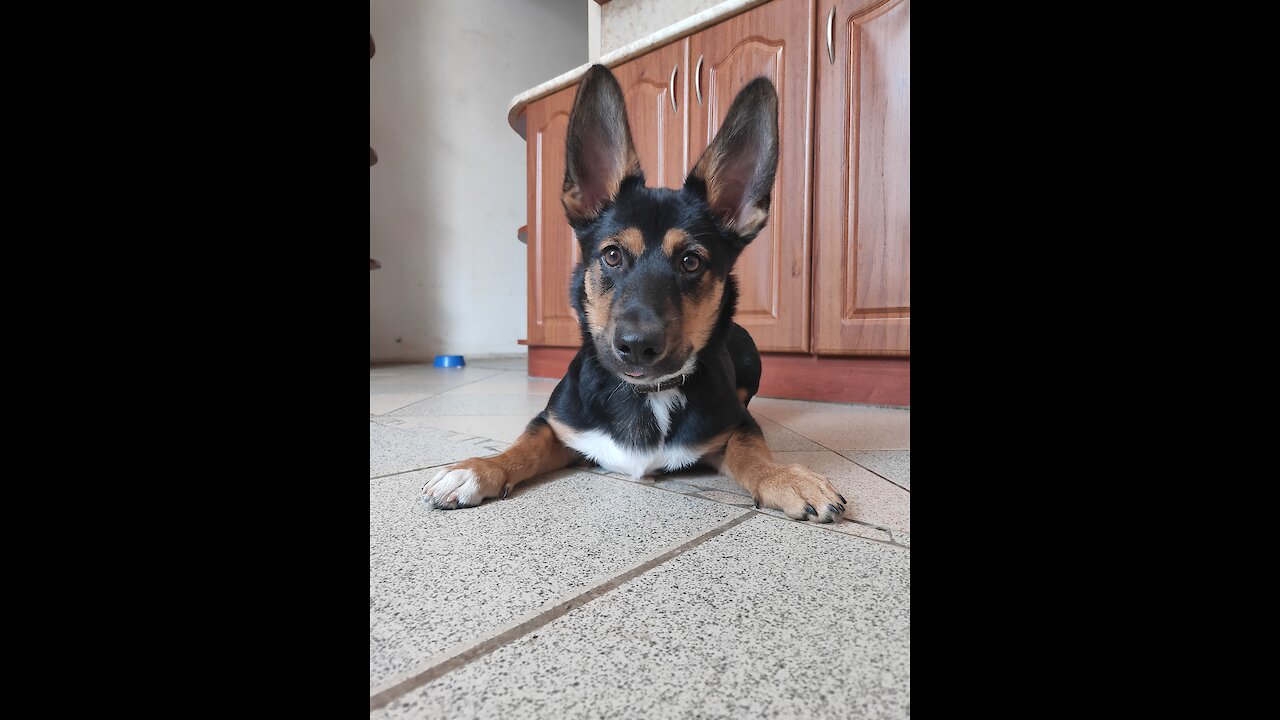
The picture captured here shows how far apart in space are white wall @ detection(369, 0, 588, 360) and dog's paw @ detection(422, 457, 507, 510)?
5.17 feet

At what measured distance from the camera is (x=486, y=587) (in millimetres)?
648

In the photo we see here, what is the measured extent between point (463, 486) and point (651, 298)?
1.73 ft

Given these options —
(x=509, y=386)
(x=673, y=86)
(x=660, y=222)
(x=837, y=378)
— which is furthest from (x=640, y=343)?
(x=509, y=386)

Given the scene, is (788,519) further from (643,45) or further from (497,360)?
(497,360)

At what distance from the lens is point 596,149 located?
1315 mm

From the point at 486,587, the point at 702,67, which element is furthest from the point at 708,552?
the point at 702,67

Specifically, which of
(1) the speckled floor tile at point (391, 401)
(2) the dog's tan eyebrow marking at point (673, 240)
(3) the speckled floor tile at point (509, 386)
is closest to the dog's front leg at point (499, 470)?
(2) the dog's tan eyebrow marking at point (673, 240)

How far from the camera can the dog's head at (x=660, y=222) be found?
1156 millimetres

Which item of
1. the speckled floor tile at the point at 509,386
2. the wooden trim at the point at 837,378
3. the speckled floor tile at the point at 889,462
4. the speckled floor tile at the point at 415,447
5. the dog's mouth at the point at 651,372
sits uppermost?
the dog's mouth at the point at 651,372

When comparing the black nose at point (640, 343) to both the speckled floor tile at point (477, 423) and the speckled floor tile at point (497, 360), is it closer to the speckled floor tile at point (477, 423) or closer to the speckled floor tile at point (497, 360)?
the speckled floor tile at point (477, 423)

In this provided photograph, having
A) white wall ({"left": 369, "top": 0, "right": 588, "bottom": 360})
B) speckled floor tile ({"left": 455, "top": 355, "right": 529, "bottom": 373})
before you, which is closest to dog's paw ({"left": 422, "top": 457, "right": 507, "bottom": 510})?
white wall ({"left": 369, "top": 0, "right": 588, "bottom": 360})

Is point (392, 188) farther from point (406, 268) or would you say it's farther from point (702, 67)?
point (702, 67)

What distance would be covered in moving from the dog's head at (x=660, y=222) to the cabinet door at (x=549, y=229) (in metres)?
1.88
